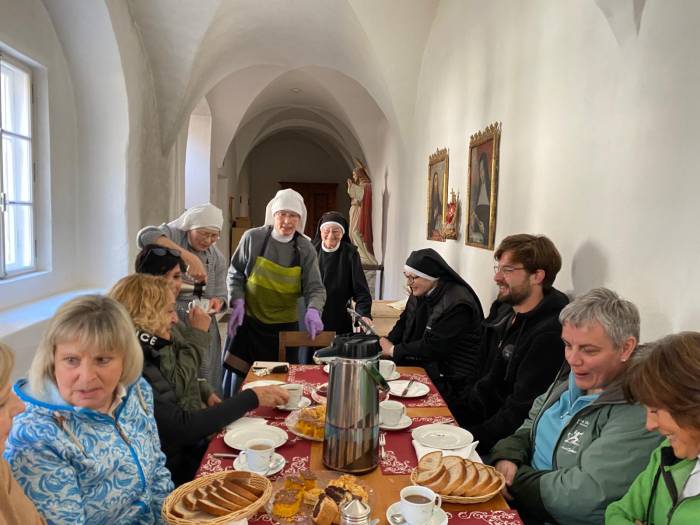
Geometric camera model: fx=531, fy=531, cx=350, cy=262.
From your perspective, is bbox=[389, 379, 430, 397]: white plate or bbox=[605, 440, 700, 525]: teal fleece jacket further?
bbox=[389, 379, 430, 397]: white plate

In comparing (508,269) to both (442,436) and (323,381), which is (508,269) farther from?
(323,381)

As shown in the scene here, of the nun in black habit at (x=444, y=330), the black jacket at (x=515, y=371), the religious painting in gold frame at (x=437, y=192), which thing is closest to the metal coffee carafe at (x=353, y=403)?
the black jacket at (x=515, y=371)

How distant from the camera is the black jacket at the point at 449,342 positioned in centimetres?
303

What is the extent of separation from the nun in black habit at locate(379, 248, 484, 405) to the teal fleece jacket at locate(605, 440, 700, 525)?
154cm

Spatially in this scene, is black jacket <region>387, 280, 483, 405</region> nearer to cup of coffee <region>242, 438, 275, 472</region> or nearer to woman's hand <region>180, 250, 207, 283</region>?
woman's hand <region>180, 250, 207, 283</region>

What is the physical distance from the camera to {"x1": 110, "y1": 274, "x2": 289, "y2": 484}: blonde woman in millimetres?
1847

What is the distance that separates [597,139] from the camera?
2.41 m

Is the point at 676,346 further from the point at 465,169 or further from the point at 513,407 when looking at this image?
the point at 465,169

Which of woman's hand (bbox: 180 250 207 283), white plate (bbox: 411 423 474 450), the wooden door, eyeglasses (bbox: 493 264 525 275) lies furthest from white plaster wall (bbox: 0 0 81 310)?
the wooden door

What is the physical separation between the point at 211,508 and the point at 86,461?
1.10ft

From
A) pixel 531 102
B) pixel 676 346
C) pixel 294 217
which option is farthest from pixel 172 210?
pixel 676 346

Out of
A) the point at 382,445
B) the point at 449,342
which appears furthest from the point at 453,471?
the point at 449,342

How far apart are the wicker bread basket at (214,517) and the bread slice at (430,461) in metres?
0.48

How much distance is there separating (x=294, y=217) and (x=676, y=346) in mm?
2583
